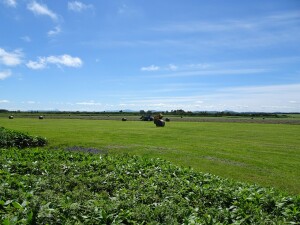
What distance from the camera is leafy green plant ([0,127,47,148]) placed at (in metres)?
25.8

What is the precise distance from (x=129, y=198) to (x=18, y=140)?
21.2 meters

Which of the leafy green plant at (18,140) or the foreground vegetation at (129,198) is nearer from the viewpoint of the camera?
the foreground vegetation at (129,198)

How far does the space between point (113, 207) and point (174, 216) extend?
154cm

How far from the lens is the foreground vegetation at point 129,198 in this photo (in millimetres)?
6965

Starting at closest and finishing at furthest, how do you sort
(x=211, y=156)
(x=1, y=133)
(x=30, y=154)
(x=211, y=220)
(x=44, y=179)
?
(x=211, y=220)
(x=44, y=179)
(x=30, y=154)
(x=211, y=156)
(x=1, y=133)

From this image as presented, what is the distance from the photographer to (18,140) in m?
26.6

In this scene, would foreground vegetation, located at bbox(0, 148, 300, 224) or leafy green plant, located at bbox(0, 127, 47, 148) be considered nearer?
foreground vegetation, located at bbox(0, 148, 300, 224)

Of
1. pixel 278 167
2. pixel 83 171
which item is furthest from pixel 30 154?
pixel 278 167

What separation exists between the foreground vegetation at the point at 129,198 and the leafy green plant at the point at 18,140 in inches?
551

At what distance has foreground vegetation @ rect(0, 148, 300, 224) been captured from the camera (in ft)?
22.9

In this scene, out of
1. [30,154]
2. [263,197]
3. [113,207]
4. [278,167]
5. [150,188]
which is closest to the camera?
[113,207]

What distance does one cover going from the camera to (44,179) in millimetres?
10711

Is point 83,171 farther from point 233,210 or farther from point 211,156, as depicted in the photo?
point 211,156

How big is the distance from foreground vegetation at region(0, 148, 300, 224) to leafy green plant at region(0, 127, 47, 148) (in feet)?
45.9
